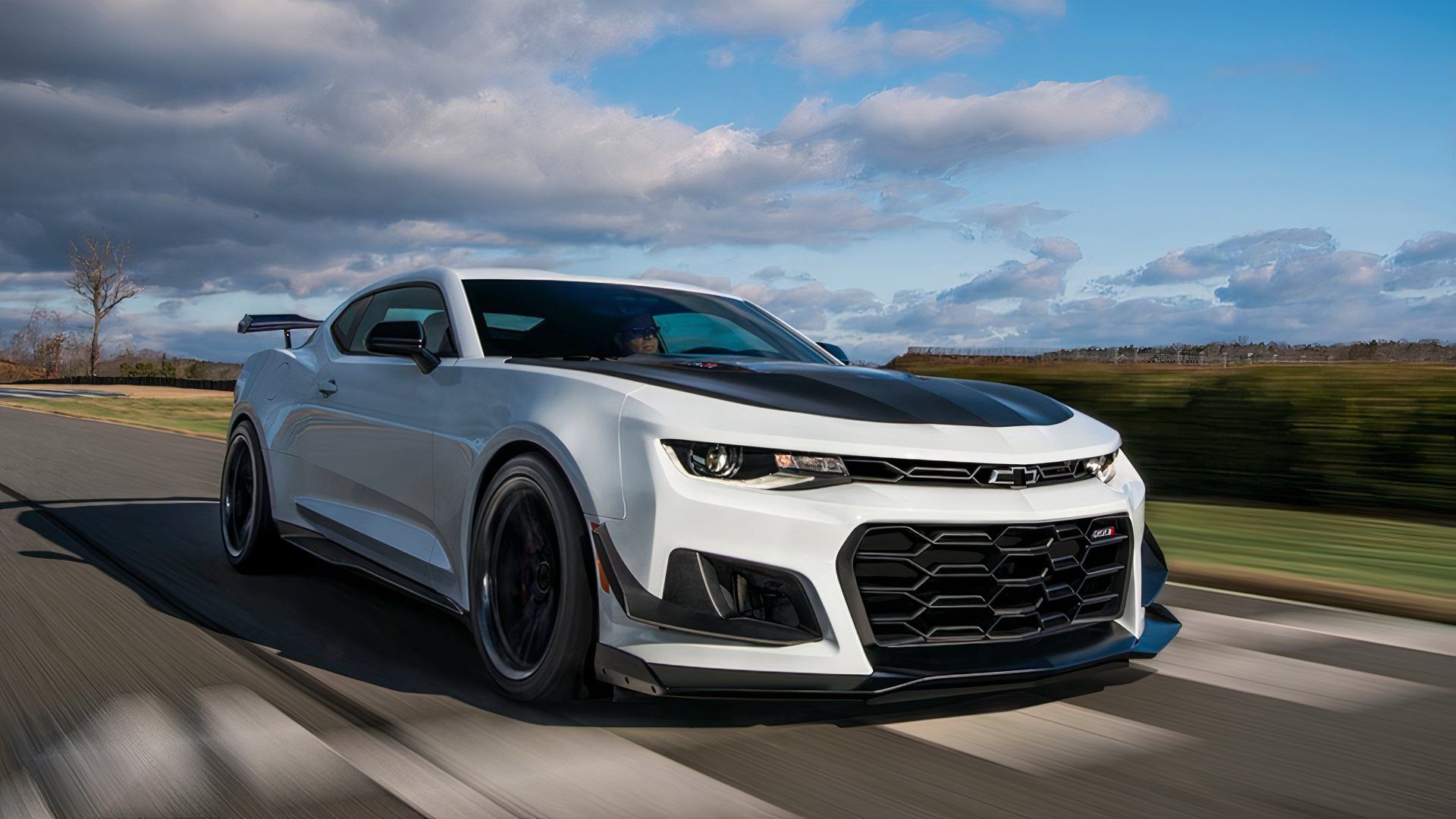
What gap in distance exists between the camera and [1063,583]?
139 inches

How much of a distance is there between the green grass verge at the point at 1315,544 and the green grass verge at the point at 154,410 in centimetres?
1370

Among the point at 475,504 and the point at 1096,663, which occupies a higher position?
the point at 475,504

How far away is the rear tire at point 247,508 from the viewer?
6000 millimetres

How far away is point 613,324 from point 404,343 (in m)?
0.79

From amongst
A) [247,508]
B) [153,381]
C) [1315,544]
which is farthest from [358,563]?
[153,381]

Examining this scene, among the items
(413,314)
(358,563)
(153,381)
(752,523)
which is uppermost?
(413,314)

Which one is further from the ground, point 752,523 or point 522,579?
point 752,523

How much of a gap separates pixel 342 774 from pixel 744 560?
3.78 ft

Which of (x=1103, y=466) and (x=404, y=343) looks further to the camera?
(x=404, y=343)

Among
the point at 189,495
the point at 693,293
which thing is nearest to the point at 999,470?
the point at 693,293

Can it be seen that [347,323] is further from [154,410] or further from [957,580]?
[154,410]

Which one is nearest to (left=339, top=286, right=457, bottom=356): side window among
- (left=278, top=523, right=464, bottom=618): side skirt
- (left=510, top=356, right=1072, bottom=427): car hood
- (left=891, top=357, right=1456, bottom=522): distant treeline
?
(left=510, top=356, right=1072, bottom=427): car hood

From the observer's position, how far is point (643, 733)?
347cm

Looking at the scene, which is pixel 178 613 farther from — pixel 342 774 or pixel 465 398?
pixel 342 774
